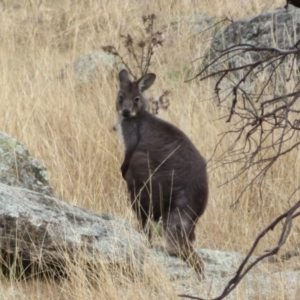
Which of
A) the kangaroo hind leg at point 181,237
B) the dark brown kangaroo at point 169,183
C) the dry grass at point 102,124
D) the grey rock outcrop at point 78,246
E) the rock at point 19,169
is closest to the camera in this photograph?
the grey rock outcrop at point 78,246

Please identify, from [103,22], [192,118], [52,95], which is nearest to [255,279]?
[192,118]

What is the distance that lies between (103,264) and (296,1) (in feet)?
7.17

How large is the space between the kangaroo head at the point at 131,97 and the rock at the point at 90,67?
7.38 ft

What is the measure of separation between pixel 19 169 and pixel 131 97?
1523 mm

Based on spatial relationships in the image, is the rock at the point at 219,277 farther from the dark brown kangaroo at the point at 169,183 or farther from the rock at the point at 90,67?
the rock at the point at 90,67

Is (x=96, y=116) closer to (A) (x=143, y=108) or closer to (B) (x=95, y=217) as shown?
(A) (x=143, y=108)

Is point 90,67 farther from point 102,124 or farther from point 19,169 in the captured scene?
point 19,169

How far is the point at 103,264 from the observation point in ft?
15.1

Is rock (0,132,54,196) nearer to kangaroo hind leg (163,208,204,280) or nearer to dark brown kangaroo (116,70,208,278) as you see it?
dark brown kangaroo (116,70,208,278)

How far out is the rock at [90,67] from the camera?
983cm

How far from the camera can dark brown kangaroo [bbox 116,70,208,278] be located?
5504 mm

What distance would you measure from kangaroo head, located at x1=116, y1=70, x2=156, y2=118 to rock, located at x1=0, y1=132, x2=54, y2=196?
46.5 inches

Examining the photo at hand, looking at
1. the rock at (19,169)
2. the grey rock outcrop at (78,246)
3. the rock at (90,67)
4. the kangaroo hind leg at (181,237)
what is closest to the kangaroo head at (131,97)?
the rock at (19,169)

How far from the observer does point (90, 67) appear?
10.1 m
